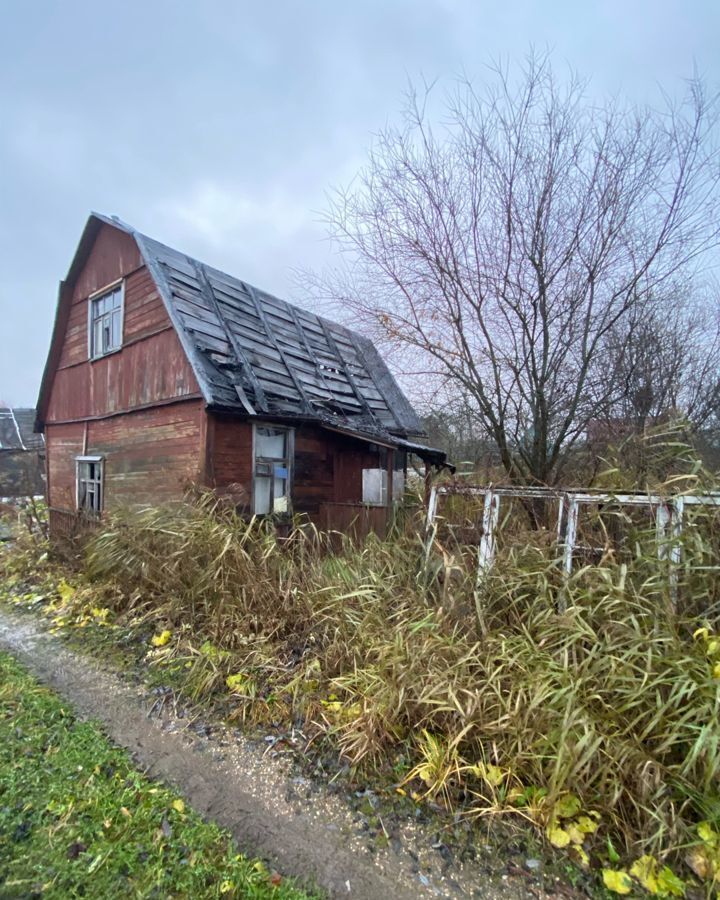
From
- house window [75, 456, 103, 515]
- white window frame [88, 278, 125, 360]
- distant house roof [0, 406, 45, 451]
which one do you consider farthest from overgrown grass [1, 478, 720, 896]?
distant house roof [0, 406, 45, 451]

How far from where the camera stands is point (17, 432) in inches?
1035

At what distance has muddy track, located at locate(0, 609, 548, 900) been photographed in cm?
219

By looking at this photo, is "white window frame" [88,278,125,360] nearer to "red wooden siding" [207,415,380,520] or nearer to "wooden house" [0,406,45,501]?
"red wooden siding" [207,415,380,520]

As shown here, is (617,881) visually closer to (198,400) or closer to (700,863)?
(700,863)

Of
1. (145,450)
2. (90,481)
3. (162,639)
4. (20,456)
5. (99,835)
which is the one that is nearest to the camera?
(99,835)

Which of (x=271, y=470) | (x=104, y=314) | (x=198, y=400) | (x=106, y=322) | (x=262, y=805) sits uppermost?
(x=104, y=314)

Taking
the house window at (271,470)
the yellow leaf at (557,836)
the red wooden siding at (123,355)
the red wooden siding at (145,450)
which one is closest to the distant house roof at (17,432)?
the red wooden siding at (123,355)

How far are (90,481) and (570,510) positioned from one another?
9.67 m

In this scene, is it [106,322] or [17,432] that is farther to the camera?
[17,432]

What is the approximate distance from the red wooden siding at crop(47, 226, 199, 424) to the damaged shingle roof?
14.1 inches

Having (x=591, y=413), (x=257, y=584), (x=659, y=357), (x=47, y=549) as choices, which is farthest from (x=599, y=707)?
(x=47, y=549)

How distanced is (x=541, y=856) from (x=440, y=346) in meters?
5.83

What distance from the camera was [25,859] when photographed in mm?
2180

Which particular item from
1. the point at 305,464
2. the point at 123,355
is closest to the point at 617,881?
the point at 305,464
